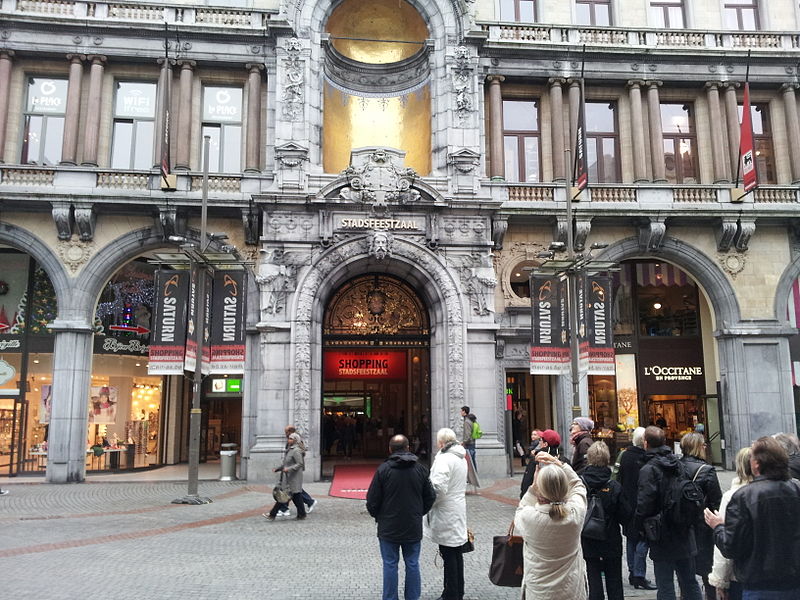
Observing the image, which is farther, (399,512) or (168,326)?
(168,326)

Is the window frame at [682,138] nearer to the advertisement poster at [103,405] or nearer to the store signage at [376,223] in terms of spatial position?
the store signage at [376,223]

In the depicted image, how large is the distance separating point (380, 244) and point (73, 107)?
1077 centimetres

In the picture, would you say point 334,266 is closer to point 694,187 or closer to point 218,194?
point 218,194

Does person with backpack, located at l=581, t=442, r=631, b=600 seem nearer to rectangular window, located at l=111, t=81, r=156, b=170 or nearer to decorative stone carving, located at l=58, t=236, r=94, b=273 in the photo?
decorative stone carving, located at l=58, t=236, r=94, b=273

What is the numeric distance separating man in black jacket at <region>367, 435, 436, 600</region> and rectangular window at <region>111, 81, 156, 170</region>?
17.3m

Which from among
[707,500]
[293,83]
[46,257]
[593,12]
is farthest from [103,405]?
[593,12]

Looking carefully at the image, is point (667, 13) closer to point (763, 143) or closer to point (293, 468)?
point (763, 143)

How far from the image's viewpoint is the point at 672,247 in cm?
2177

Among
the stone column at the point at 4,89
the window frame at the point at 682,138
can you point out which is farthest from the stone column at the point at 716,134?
the stone column at the point at 4,89

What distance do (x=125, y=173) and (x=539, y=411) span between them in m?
16.0

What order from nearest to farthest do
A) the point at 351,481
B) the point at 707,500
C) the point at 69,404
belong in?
the point at 707,500 → the point at 351,481 → the point at 69,404

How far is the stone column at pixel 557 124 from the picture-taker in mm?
22016

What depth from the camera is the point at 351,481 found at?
18906mm

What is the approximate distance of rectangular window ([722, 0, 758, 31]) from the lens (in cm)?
2377
